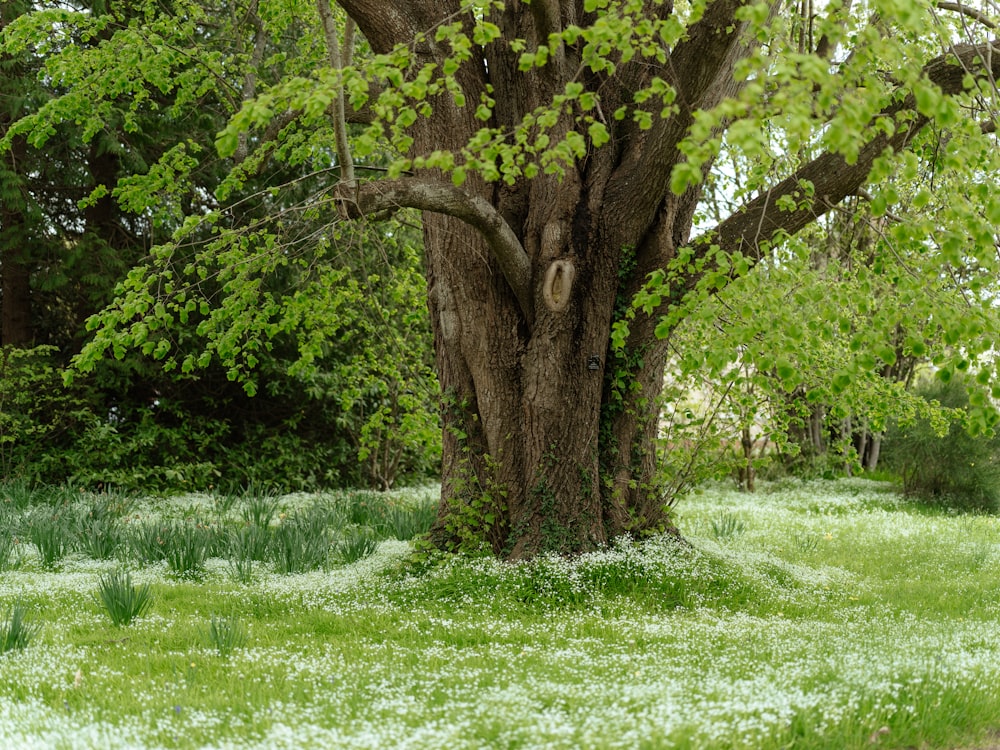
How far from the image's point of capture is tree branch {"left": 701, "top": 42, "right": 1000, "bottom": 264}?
6.20m

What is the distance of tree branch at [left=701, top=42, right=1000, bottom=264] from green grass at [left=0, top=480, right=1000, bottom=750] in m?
2.63

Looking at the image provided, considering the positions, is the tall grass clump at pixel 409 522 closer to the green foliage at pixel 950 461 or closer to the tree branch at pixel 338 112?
the tree branch at pixel 338 112

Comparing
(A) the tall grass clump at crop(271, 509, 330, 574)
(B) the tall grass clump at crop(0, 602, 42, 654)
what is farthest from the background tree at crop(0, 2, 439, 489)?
(B) the tall grass clump at crop(0, 602, 42, 654)

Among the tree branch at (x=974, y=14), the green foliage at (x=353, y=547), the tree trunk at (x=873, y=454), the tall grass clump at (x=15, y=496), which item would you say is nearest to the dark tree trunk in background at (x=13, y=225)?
the tall grass clump at (x=15, y=496)

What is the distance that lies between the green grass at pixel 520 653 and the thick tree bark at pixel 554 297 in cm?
50

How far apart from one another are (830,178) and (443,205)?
298 centimetres

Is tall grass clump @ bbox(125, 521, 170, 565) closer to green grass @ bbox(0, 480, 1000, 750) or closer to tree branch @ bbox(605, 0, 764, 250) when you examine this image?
green grass @ bbox(0, 480, 1000, 750)

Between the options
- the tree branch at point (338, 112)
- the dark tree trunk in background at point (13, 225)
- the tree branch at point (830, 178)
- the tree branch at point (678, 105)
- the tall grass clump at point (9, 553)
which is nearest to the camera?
the tree branch at point (338, 112)

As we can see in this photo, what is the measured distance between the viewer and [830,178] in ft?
21.6

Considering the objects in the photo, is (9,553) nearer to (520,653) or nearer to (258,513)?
(258,513)

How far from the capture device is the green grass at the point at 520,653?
3727mm

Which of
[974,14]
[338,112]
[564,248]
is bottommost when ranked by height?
[564,248]

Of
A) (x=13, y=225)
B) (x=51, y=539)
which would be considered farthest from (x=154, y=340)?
(x=51, y=539)

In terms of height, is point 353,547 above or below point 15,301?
below
